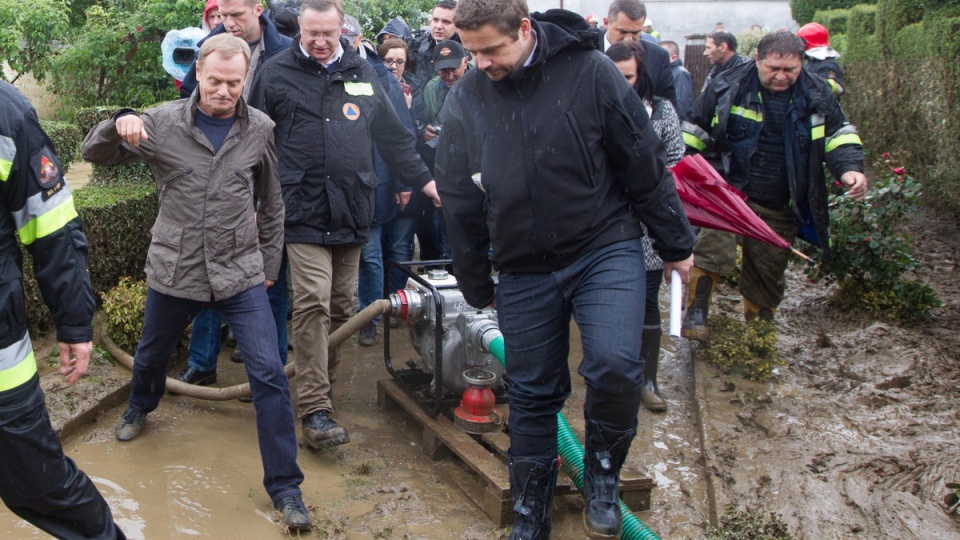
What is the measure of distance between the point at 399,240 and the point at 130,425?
2.63m

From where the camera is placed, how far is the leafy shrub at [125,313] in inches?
206

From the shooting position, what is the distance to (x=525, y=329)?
3.59m

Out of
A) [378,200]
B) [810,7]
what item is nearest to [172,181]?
[378,200]

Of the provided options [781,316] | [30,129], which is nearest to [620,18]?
[781,316]

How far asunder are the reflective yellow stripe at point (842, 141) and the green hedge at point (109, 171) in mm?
4275

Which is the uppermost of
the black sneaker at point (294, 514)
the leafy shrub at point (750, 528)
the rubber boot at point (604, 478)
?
the rubber boot at point (604, 478)

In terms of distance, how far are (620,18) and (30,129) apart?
13.1ft

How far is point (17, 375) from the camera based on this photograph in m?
2.92

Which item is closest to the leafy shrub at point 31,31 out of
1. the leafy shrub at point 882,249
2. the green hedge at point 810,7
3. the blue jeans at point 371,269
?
the blue jeans at point 371,269

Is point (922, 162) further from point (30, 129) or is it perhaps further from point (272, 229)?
point (30, 129)

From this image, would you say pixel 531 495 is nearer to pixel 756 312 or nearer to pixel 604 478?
pixel 604 478

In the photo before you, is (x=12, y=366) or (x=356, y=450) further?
(x=356, y=450)

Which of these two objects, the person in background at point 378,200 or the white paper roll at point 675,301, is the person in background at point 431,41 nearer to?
the person in background at point 378,200

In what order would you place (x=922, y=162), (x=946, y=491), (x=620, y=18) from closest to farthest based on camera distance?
(x=946, y=491) < (x=620, y=18) < (x=922, y=162)
